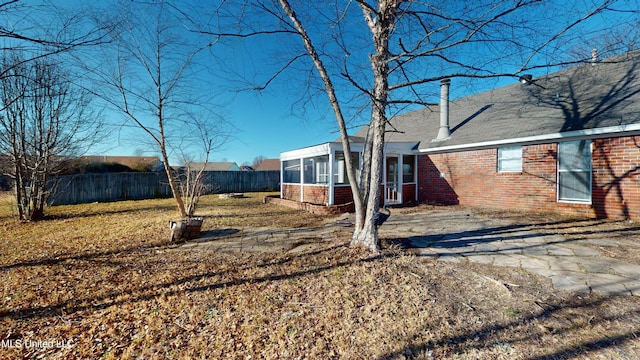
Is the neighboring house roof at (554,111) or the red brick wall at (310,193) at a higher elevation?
the neighboring house roof at (554,111)

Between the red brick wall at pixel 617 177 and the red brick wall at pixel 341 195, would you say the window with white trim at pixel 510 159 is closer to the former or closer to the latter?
the red brick wall at pixel 617 177

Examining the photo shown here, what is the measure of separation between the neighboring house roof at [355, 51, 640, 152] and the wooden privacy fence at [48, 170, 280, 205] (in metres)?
9.78

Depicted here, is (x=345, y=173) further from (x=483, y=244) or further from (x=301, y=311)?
(x=301, y=311)

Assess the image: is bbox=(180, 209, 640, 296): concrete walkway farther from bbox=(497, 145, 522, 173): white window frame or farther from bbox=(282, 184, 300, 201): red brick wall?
bbox=(282, 184, 300, 201): red brick wall

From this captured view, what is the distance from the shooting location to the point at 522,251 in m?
4.00

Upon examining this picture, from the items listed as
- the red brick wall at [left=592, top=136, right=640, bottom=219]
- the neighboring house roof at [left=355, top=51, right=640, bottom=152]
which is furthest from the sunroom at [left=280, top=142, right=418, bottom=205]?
the red brick wall at [left=592, top=136, right=640, bottom=219]

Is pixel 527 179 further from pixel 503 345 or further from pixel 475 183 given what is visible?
pixel 503 345

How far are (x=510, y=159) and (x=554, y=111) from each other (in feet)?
6.03

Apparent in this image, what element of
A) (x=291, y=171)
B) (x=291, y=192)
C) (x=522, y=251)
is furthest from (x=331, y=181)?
(x=522, y=251)

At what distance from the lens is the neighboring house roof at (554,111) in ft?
20.1

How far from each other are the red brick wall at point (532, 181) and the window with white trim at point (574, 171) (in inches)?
5.2

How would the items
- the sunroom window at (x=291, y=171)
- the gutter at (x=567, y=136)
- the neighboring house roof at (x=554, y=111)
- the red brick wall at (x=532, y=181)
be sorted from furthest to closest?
the sunroom window at (x=291, y=171) < the neighboring house roof at (x=554, y=111) < the red brick wall at (x=532, y=181) < the gutter at (x=567, y=136)

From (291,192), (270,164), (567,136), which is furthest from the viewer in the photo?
(270,164)

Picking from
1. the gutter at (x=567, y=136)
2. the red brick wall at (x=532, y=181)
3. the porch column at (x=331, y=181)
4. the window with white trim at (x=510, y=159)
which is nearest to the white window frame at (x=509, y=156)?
the window with white trim at (x=510, y=159)
